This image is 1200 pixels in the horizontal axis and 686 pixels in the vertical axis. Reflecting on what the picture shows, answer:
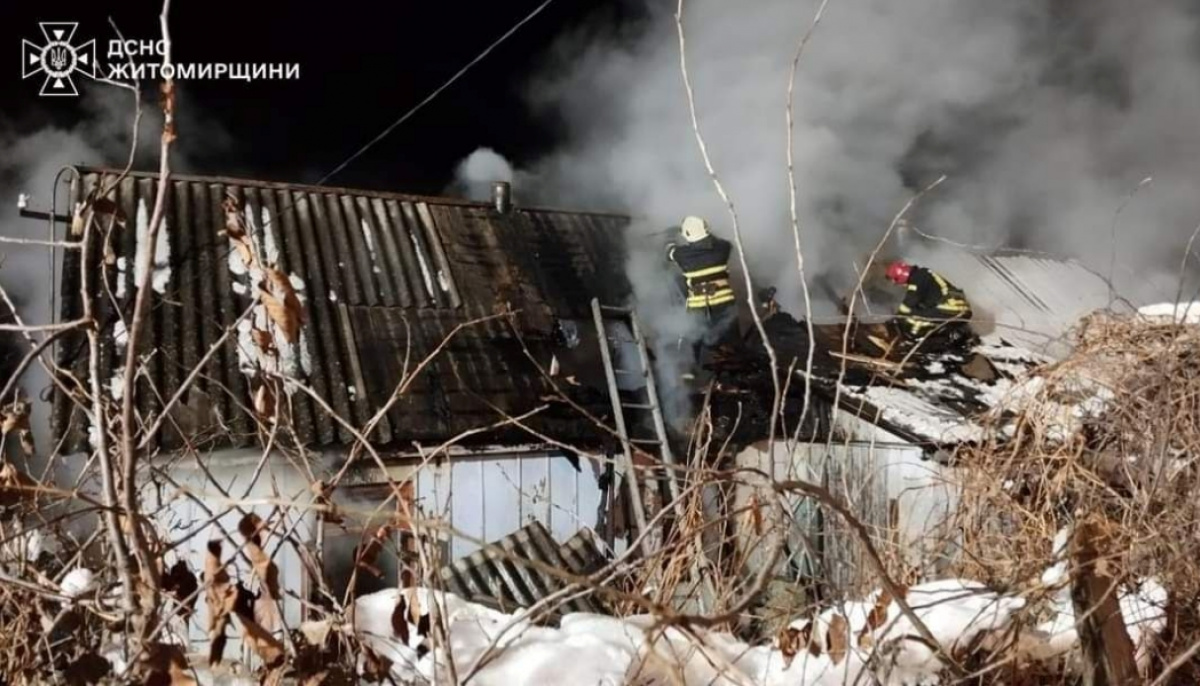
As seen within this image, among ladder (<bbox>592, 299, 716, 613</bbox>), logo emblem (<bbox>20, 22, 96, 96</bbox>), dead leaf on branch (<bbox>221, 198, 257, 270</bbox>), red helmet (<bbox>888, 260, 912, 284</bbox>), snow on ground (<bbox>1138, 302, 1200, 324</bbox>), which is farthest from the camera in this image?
logo emblem (<bbox>20, 22, 96, 96</bbox>)

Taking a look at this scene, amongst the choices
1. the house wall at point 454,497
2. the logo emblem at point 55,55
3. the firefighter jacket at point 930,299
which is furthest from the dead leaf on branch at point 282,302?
the logo emblem at point 55,55

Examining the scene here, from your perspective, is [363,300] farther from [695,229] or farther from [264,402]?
[264,402]

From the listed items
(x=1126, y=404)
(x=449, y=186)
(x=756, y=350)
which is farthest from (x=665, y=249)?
(x=449, y=186)

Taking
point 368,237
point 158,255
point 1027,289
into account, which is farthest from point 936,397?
point 158,255

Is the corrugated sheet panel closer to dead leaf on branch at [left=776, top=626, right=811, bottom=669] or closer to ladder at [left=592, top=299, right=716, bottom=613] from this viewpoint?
ladder at [left=592, top=299, right=716, bottom=613]

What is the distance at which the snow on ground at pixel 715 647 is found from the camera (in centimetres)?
269

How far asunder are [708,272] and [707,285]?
15 centimetres

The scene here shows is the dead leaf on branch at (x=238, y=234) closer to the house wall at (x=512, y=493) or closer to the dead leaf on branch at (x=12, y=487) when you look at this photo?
the dead leaf on branch at (x=12, y=487)

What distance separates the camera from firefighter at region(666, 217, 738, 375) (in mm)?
9336

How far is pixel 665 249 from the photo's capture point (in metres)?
10.7

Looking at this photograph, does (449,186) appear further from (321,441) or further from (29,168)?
(321,441)

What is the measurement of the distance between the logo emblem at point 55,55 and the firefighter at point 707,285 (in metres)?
9.57

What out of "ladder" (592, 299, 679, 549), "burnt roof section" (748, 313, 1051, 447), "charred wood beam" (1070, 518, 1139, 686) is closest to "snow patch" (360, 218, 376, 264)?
"ladder" (592, 299, 679, 549)

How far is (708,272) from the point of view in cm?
933
